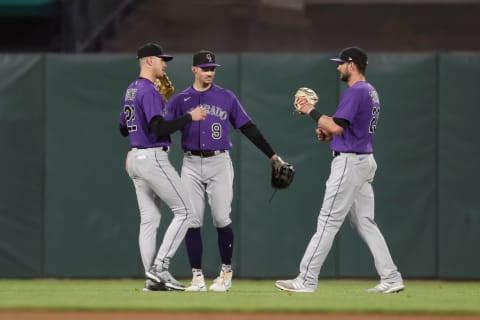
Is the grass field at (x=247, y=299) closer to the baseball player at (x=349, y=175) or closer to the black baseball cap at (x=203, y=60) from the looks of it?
the baseball player at (x=349, y=175)

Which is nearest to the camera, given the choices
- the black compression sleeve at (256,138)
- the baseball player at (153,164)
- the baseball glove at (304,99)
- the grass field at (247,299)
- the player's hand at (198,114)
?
the grass field at (247,299)

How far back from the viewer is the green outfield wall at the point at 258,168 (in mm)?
12172

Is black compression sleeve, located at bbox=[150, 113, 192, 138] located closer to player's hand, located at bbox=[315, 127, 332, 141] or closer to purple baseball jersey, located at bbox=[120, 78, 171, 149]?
purple baseball jersey, located at bbox=[120, 78, 171, 149]

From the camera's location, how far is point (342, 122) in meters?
9.15

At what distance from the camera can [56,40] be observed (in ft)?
51.0

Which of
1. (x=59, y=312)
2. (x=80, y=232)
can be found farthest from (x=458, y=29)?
(x=59, y=312)

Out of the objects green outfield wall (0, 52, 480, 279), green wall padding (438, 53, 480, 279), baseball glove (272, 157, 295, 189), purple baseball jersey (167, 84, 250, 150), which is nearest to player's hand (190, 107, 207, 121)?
purple baseball jersey (167, 84, 250, 150)

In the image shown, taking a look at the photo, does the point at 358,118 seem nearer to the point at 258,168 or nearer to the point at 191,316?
the point at 191,316

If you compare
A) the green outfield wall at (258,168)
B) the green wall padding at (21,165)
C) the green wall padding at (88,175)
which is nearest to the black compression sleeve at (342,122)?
the green outfield wall at (258,168)

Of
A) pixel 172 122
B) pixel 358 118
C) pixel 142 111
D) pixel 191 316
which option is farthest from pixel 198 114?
pixel 191 316

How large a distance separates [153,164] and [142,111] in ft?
1.44

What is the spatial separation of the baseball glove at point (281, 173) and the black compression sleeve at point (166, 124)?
114 centimetres

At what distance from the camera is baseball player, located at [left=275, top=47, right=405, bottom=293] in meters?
9.23

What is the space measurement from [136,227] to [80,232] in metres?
0.61
